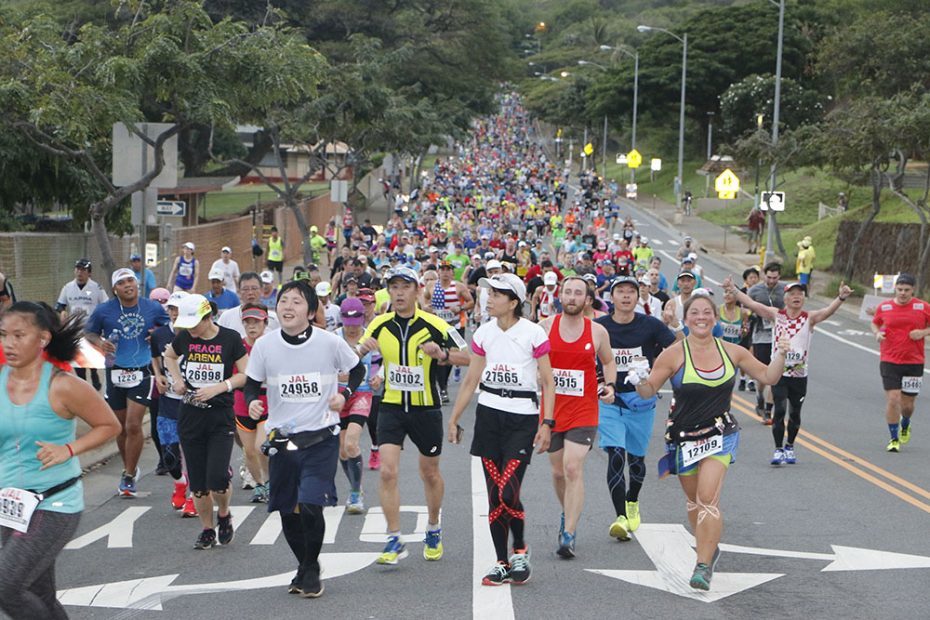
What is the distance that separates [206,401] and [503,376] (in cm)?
220

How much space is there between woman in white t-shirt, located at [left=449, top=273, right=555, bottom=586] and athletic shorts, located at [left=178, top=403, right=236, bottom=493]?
180 cm

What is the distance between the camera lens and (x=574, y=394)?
361 inches

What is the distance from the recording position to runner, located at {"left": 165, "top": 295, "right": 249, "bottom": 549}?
31.0ft

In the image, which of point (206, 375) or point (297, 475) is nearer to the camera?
point (297, 475)

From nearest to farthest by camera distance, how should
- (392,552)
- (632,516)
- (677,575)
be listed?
1. (677,575)
2. (392,552)
3. (632,516)

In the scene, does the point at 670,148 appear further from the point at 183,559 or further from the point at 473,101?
the point at 183,559

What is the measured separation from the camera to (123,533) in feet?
33.3

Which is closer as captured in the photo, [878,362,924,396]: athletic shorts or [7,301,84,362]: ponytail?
[7,301,84,362]: ponytail

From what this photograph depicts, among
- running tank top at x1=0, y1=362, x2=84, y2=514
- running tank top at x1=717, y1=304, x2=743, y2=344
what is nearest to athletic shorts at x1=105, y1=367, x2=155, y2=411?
running tank top at x1=0, y1=362, x2=84, y2=514

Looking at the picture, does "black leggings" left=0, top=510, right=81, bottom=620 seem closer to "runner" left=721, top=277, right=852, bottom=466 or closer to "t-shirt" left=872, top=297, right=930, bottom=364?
"runner" left=721, top=277, right=852, bottom=466

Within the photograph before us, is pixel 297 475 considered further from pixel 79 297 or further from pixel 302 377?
pixel 79 297

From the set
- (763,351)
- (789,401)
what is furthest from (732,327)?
(789,401)

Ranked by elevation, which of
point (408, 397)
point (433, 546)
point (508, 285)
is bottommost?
point (433, 546)

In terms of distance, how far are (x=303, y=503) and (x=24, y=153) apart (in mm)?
19645
